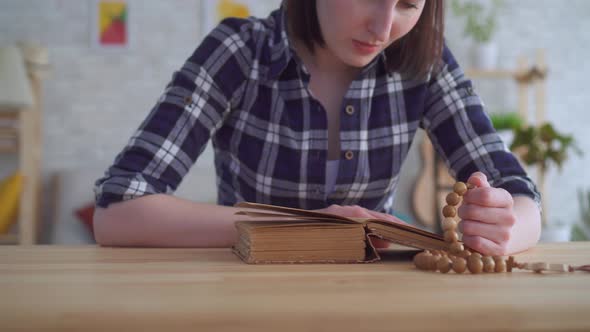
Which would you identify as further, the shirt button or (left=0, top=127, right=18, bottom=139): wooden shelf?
(left=0, top=127, right=18, bottom=139): wooden shelf

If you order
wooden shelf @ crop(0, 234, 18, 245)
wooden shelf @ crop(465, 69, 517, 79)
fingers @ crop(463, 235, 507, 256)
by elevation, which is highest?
wooden shelf @ crop(465, 69, 517, 79)

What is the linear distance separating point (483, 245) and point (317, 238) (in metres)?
0.26

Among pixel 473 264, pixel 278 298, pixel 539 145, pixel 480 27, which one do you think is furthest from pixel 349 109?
pixel 480 27

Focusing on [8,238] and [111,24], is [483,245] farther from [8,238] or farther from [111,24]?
[111,24]

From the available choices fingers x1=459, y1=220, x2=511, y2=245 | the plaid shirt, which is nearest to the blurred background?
the plaid shirt

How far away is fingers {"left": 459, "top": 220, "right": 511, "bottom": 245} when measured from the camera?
0.92m

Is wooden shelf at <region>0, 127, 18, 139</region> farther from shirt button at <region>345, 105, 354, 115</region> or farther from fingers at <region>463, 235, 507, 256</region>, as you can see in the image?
fingers at <region>463, 235, 507, 256</region>

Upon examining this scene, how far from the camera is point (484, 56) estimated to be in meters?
4.06

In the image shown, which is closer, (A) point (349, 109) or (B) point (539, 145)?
(A) point (349, 109)

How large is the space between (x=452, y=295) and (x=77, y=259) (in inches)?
20.6

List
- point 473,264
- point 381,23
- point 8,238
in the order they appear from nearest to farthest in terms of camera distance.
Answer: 1. point 473,264
2. point 381,23
3. point 8,238

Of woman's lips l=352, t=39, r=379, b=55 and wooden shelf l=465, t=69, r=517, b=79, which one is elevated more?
wooden shelf l=465, t=69, r=517, b=79

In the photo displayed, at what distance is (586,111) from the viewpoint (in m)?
4.36

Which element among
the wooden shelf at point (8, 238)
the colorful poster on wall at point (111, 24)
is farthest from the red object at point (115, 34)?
the wooden shelf at point (8, 238)
